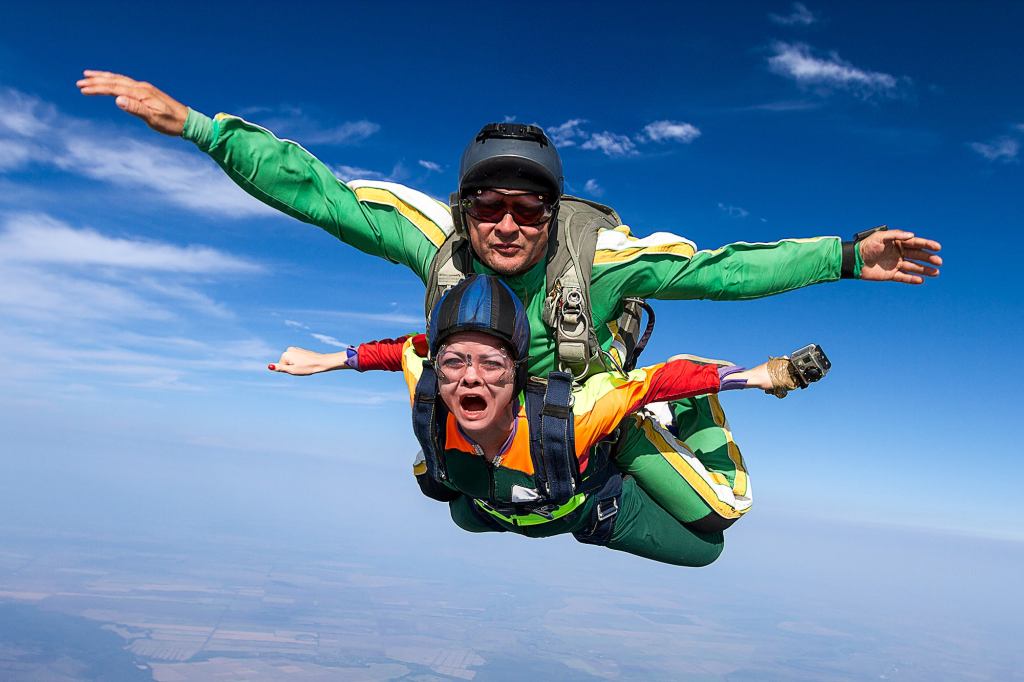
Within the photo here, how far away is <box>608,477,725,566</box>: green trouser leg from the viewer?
4059mm

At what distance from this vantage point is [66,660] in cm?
14500

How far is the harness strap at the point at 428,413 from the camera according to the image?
10.3 feet

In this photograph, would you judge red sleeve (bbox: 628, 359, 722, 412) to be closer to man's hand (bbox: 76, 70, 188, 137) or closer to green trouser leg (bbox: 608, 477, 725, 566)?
green trouser leg (bbox: 608, 477, 725, 566)

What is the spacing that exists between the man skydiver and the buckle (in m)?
0.94

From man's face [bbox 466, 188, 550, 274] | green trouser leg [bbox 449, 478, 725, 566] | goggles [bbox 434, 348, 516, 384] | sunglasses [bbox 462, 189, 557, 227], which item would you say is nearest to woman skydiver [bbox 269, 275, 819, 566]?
goggles [bbox 434, 348, 516, 384]

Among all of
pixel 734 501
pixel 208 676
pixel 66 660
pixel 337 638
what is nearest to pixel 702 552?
pixel 734 501

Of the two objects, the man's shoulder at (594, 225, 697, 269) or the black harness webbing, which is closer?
the black harness webbing

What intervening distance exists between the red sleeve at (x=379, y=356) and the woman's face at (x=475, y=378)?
745 millimetres

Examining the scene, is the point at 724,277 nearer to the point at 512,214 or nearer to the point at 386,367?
the point at 512,214

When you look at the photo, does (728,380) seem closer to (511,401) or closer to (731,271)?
(731,271)

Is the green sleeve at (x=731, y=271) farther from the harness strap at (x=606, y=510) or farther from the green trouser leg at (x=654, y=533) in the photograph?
the green trouser leg at (x=654, y=533)

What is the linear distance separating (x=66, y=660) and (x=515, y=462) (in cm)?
17952

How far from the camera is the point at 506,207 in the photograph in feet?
10.2

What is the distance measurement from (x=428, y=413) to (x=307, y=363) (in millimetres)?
1125
